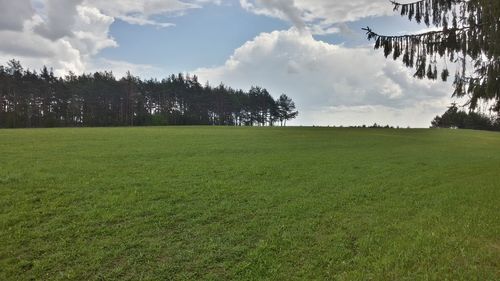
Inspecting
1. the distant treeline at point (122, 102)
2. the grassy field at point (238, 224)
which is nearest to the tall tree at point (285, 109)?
the distant treeline at point (122, 102)

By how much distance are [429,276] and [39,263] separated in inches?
265

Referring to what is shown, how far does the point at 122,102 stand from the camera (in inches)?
3541

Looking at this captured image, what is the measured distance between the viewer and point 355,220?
9.43 m

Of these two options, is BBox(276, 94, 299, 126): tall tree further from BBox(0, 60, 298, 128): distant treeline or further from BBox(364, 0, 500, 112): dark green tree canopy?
BBox(364, 0, 500, 112): dark green tree canopy

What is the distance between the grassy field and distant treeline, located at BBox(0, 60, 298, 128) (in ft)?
232

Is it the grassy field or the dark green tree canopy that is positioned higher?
the dark green tree canopy

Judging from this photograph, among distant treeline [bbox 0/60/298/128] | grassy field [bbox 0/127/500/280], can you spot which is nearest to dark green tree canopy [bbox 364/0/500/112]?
grassy field [bbox 0/127/500/280]

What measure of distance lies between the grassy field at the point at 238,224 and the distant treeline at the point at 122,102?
70585 millimetres

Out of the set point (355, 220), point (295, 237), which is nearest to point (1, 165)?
point (295, 237)

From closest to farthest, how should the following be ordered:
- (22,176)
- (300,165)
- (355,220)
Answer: (355,220) → (22,176) → (300,165)

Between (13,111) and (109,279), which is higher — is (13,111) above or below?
above

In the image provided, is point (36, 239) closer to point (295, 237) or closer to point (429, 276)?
point (295, 237)

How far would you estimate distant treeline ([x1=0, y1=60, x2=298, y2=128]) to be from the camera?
251ft

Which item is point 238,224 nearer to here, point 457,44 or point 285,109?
point 457,44
